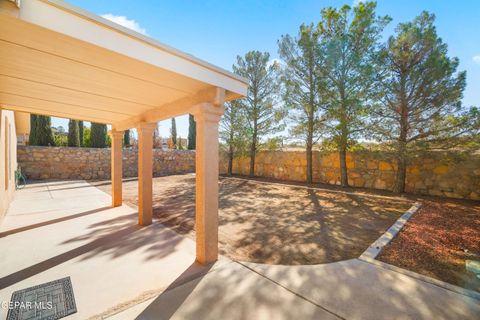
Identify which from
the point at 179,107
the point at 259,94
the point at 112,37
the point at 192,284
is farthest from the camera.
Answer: the point at 259,94

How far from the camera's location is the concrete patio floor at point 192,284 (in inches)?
71.5

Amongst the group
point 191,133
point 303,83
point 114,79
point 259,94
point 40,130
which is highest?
point 259,94

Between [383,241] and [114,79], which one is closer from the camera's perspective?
[114,79]

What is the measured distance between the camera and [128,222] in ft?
13.9

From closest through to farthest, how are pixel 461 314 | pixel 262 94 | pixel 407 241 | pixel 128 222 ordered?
pixel 461 314
pixel 407 241
pixel 128 222
pixel 262 94

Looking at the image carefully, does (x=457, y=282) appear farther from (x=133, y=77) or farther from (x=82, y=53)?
(x=82, y=53)

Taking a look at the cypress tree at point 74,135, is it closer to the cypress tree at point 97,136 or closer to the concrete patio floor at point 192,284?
the cypress tree at point 97,136

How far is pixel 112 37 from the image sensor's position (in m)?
1.69

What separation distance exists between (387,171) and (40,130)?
19400 mm

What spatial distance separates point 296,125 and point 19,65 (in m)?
8.80

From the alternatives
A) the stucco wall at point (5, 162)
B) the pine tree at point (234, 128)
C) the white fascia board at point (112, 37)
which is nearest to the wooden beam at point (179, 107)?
the white fascia board at point (112, 37)

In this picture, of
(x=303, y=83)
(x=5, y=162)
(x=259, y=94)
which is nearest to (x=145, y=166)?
(x=5, y=162)

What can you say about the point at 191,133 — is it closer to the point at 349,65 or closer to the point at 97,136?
the point at 97,136

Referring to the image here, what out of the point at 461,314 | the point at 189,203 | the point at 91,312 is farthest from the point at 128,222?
the point at 461,314
